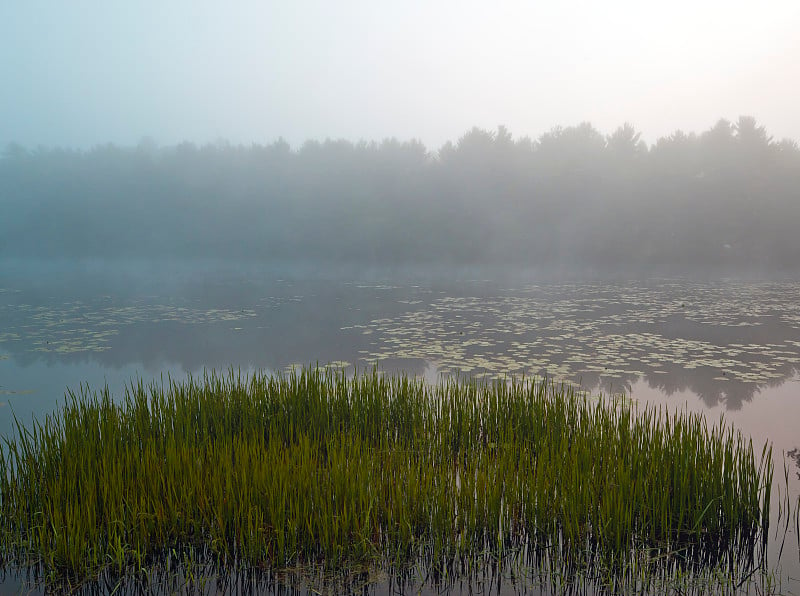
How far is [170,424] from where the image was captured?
6.40 meters

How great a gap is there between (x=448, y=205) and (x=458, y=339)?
42458 millimetres

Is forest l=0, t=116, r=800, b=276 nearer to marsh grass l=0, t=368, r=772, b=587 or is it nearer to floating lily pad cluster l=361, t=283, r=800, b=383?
floating lily pad cluster l=361, t=283, r=800, b=383

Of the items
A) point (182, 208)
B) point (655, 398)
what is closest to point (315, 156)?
point (182, 208)

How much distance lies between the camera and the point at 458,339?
15477 millimetres

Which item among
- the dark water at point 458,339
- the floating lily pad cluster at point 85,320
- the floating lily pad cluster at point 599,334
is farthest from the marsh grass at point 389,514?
the floating lily pad cluster at point 85,320

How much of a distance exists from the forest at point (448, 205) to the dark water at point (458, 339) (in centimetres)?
1836

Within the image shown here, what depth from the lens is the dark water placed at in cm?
1038

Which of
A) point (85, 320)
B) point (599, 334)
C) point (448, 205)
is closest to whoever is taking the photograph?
point (599, 334)

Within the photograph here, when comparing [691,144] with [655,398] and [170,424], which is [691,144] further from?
[170,424]

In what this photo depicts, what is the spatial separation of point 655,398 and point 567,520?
6.32m

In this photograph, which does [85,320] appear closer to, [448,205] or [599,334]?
[599,334]

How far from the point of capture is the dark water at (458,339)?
1038 cm

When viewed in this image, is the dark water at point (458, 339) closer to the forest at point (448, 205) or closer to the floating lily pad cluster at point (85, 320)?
the floating lily pad cluster at point (85, 320)

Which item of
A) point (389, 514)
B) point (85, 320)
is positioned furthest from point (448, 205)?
point (389, 514)
